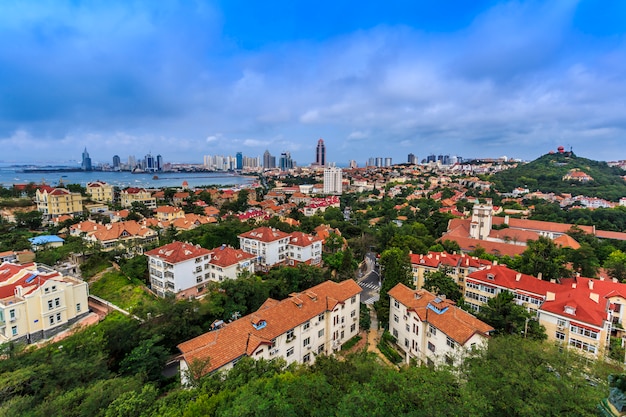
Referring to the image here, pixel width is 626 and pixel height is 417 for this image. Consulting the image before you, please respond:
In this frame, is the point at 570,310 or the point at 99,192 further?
the point at 99,192

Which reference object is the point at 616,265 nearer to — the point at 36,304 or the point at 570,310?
the point at 570,310

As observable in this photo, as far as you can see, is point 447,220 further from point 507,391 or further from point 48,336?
point 48,336

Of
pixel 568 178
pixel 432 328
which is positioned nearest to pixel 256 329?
pixel 432 328

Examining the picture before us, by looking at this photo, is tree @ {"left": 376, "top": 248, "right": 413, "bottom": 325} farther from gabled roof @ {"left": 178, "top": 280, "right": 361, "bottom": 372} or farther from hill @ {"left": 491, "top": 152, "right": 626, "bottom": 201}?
hill @ {"left": 491, "top": 152, "right": 626, "bottom": 201}

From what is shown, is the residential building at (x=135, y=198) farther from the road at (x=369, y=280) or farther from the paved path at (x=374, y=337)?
the paved path at (x=374, y=337)

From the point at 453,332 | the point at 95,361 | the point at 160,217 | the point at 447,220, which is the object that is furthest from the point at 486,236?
the point at 160,217

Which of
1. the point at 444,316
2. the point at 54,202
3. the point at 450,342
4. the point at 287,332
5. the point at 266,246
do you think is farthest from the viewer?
the point at 54,202

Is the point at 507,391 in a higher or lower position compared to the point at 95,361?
higher
